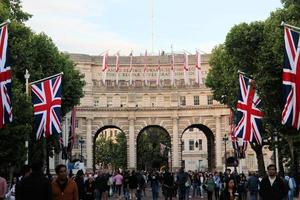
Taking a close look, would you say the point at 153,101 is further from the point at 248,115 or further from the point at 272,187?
the point at 272,187

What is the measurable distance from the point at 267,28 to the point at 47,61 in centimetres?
2158

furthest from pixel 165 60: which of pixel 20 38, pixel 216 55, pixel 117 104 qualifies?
pixel 20 38

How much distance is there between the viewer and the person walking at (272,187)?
61.9ft

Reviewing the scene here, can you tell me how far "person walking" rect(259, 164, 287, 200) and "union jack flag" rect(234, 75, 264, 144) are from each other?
13058 mm

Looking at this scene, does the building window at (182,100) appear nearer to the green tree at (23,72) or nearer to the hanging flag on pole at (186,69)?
the hanging flag on pole at (186,69)

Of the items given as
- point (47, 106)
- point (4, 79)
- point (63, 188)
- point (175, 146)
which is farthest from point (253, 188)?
point (175, 146)

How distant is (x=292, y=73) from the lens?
2319 cm

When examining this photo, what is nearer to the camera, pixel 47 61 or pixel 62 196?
pixel 62 196

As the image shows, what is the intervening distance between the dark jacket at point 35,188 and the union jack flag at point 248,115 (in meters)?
18.2

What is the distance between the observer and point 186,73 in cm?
11125

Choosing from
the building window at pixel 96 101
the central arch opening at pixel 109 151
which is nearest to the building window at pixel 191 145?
the central arch opening at pixel 109 151

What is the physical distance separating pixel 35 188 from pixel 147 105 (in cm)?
9795

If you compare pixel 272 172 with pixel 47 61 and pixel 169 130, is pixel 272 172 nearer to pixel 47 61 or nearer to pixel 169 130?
pixel 47 61

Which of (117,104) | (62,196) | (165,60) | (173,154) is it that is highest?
(165,60)
